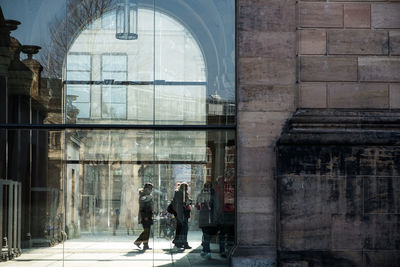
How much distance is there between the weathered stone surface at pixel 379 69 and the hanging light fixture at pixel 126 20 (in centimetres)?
435

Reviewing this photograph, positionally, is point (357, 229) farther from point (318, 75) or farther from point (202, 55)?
point (202, 55)

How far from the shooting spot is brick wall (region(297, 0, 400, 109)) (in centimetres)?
1202

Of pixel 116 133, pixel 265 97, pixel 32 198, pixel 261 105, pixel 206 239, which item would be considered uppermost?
pixel 265 97

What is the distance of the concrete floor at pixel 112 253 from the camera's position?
40.4ft

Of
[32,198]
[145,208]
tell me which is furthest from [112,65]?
[32,198]

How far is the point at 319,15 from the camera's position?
12.1 metres

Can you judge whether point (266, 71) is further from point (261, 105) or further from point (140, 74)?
point (140, 74)

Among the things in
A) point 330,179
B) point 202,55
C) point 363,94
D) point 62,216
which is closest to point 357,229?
point 330,179

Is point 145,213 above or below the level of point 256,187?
below

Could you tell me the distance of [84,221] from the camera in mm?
12383

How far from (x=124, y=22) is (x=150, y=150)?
2.56m

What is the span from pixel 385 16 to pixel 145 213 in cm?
578

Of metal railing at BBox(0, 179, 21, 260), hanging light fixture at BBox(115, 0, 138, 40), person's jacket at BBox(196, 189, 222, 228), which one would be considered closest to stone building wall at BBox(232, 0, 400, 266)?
person's jacket at BBox(196, 189, 222, 228)

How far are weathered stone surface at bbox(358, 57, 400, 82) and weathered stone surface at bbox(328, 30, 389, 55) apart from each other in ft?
0.52
